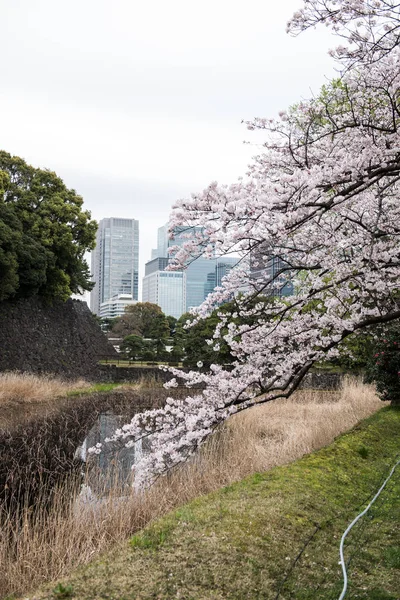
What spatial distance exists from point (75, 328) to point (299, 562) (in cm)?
2244

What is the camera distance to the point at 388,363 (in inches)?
421

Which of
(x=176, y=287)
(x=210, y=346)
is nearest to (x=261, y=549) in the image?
(x=210, y=346)

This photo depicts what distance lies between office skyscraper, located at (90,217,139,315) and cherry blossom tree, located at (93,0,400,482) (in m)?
178

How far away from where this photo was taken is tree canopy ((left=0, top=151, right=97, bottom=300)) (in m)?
19.3

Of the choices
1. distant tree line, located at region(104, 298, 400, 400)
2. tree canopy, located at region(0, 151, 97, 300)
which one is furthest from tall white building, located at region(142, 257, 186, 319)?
tree canopy, located at region(0, 151, 97, 300)

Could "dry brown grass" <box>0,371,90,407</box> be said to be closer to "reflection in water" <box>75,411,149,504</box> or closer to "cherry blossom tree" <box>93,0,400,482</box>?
"reflection in water" <box>75,411,149,504</box>

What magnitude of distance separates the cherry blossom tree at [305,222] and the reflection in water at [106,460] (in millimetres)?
871

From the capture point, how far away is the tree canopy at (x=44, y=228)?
19.3 m

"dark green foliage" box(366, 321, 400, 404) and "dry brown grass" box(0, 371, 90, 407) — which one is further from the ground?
"dark green foliage" box(366, 321, 400, 404)

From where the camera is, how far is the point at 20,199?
2205 cm

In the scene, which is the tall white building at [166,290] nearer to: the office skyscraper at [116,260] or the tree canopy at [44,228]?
the office skyscraper at [116,260]

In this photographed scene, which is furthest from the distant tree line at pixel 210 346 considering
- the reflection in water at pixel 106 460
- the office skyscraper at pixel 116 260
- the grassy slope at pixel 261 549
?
the office skyscraper at pixel 116 260

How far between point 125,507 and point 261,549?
182 cm

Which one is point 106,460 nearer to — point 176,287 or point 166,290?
point 166,290
